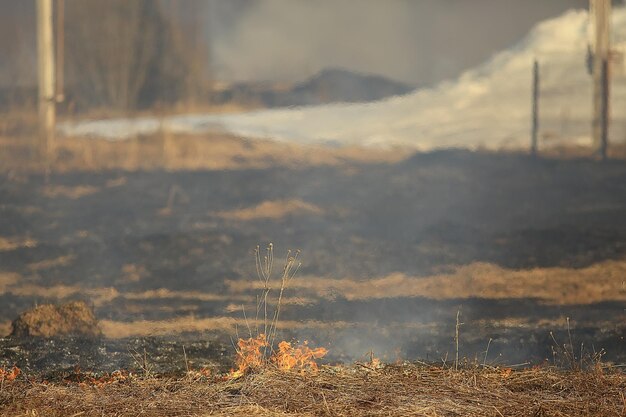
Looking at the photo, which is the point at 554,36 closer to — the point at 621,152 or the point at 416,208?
the point at 621,152

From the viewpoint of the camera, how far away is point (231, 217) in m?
19.1

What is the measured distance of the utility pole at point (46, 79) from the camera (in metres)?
20.3

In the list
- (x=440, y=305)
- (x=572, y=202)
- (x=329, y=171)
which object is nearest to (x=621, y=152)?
(x=572, y=202)

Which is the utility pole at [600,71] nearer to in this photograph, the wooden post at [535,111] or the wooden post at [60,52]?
the wooden post at [535,111]

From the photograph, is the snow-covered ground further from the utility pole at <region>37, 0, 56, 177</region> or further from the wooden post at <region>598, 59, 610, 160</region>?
the utility pole at <region>37, 0, 56, 177</region>

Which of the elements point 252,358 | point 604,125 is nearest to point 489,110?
point 604,125

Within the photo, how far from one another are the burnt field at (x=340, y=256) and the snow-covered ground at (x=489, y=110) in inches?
19.1

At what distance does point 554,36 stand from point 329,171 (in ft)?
16.0

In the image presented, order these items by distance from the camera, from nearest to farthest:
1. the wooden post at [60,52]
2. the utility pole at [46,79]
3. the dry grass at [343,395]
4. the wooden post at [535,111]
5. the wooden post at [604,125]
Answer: the dry grass at [343,395], the wooden post at [535,111], the wooden post at [604,125], the utility pole at [46,79], the wooden post at [60,52]

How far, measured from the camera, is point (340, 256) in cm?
1681

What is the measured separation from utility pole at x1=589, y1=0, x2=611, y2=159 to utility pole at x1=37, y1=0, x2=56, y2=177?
1036 cm

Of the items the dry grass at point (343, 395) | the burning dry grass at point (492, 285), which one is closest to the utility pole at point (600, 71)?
the burning dry grass at point (492, 285)

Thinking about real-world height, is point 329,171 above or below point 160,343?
above

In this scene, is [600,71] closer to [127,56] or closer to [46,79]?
[127,56]
